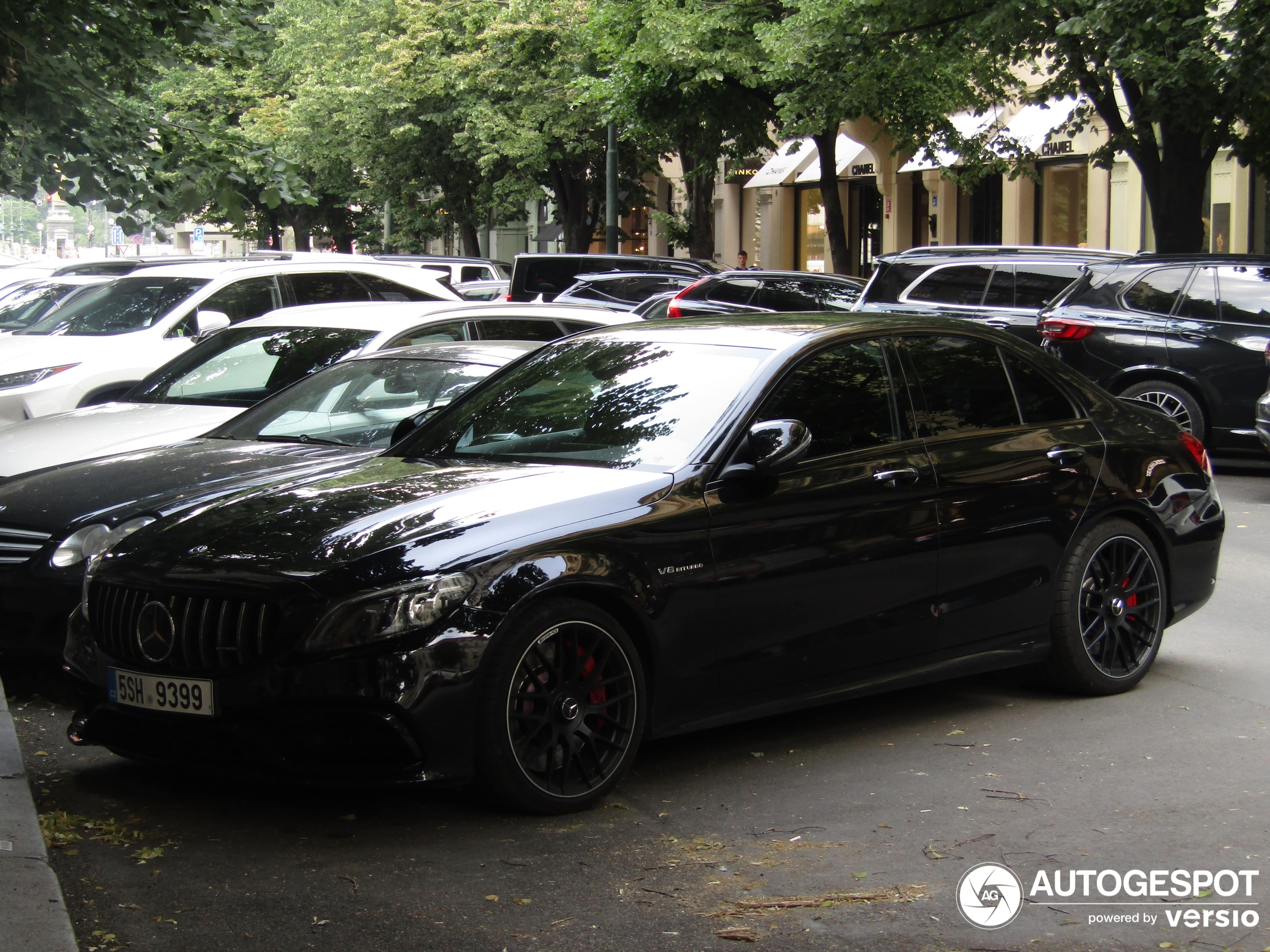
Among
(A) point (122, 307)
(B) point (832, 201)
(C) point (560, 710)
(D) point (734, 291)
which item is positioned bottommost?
(C) point (560, 710)

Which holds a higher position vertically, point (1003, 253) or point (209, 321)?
point (1003, 253)

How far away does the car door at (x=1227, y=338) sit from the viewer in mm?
13648

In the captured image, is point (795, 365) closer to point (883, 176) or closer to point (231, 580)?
point (231, 580)

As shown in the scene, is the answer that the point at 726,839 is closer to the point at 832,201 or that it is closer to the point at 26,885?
the point at 26,885

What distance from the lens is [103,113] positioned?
8547mm

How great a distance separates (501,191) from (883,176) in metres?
9.42

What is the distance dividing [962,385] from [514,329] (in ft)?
15.0

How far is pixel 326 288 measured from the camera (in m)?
14.6

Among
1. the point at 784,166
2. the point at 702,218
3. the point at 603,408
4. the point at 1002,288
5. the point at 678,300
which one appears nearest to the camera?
the point at 603,408

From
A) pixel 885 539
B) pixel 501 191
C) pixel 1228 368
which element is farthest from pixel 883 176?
pixel 885 539

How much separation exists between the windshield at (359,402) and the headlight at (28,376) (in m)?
5.07

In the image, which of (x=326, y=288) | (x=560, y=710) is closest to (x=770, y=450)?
(x=560, y=710)

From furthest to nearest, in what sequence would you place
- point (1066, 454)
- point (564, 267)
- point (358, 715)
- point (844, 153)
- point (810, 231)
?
point (810, 231) < point (844, 153) < point (564, 267) < point (1066, 454) < point (358, 715)

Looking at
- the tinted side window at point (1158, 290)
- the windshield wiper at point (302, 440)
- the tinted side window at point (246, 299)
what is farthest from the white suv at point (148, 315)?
the tinted side window at point (1158, 290)
